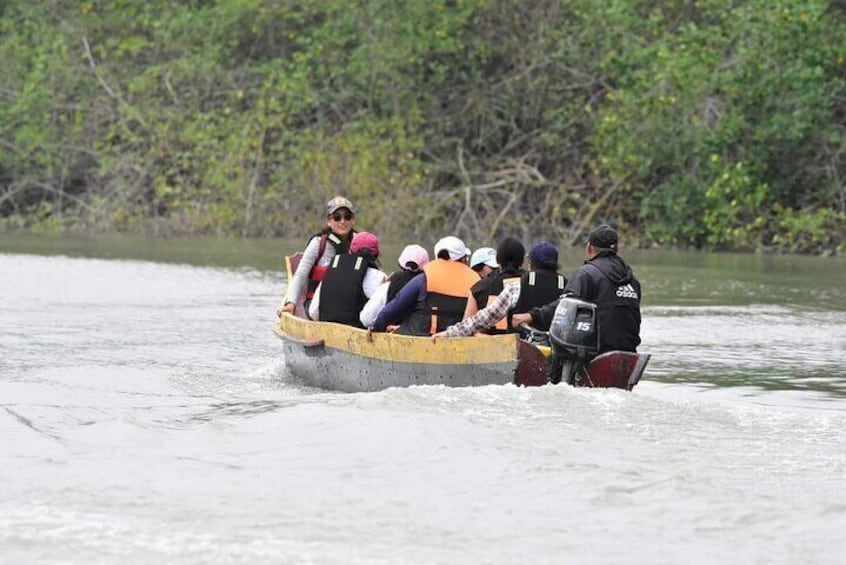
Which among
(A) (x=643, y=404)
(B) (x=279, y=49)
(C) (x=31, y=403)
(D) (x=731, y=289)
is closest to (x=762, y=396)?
(A) (x=643, y=404)

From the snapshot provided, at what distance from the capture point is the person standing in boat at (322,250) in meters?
16.2

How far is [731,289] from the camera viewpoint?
25203 millimetres

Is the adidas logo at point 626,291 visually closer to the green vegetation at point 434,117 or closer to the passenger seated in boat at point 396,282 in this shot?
the passenger seated in boat at point 396,282

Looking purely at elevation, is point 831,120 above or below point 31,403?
above

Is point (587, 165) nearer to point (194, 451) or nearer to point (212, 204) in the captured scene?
point (212, 204)

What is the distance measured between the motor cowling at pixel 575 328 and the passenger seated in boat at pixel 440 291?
153 cm

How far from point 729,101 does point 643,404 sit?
2082 centimetres

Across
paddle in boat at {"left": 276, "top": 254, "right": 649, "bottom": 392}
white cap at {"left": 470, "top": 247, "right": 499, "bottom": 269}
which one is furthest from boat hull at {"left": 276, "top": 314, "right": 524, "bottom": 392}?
white cap at {"left": 470, "top": 247, "right": 499, "bottom": 269}

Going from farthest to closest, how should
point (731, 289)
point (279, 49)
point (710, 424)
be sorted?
point (279, 49)
point (731, 289)
point (710, 424)

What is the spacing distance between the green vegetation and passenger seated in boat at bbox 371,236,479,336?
18.6 metres

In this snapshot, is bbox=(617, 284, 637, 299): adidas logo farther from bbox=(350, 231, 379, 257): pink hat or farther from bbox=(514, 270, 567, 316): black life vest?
bbox=(350, 231, 379, 257): pink hat

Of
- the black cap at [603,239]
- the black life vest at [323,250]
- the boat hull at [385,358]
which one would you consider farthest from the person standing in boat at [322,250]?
the black cap at [603,239]

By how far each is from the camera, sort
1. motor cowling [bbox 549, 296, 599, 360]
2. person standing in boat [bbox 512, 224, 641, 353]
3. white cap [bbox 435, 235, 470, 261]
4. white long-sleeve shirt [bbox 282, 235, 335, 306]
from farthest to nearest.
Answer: white long-sleeve shirt [bbox 282, 235, 335, 306] < white cap [bbox 435, 235, 470, 261] < person standing in boat [bbox 512, 224, 641, 353] < motor cowling [bbox 549, 296, 599, 360]

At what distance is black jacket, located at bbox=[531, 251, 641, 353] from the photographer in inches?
516
